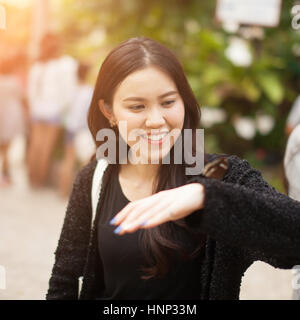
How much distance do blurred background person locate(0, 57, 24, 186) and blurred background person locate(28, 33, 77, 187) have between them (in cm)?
23

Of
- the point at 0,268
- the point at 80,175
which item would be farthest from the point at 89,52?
the point at 80,175

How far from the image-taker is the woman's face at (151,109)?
1630mm

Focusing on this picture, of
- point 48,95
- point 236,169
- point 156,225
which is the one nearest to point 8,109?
point 48,95

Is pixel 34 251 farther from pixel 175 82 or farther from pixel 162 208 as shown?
pixel 162 208

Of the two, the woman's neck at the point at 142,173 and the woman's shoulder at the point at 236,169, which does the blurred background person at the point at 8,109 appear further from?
the woman's shoulder at the point at 236,169

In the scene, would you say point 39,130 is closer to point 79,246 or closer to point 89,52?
point 89,52

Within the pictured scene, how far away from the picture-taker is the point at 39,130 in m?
7.25

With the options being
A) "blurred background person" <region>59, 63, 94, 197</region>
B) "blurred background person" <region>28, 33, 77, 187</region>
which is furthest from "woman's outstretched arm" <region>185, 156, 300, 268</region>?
"blurred background person" <region>28, 33, 77, 187</region>

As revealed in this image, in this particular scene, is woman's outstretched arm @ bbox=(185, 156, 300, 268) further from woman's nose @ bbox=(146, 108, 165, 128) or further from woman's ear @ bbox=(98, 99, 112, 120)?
woman's ear @ bbox=(98, 99, 112, 120)

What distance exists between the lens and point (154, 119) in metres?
1.62

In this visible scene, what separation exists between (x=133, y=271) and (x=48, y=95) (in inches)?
215

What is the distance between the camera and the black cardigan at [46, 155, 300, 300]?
125cm

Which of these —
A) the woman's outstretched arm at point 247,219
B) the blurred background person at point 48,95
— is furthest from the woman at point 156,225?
the blurred background person at point 48,95

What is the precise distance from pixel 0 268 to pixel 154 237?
271 centimetres
